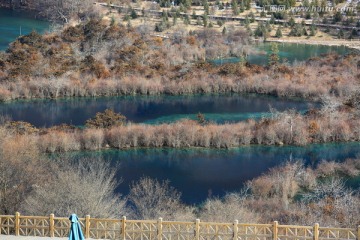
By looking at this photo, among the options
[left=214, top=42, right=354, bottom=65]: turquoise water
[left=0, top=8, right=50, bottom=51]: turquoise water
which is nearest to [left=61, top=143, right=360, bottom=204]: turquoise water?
[left=214, top=42, right=354, bottom=65]: turquoise water

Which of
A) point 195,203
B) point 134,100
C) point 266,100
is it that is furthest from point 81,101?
point 195,203

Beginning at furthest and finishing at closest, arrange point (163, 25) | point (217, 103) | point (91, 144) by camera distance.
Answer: point (163, 25) → point (217, 103) → point (91, 144)

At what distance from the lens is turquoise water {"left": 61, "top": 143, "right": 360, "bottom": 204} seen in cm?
2520

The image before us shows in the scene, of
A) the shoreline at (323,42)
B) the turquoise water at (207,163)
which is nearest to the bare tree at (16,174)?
the turquoise water at (207,163)

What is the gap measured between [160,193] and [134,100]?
17.4 metres

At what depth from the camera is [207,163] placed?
28031 mm

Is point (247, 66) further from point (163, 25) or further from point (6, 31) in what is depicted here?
point (6, 31)

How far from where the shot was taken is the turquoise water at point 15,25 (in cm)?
5509

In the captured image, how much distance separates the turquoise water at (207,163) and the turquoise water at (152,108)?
15.4 ft

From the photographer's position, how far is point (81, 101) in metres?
38.4

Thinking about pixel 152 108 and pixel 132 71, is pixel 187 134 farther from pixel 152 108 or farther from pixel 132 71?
pixel 132 71

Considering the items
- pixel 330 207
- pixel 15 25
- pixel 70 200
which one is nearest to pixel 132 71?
pixel 330 207

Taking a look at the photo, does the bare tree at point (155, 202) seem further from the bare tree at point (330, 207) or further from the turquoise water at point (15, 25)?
the turquoise water at point (15, 25)

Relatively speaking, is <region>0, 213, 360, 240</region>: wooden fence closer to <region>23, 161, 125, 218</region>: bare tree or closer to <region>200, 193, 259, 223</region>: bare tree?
<region>23, 161, 125, 218</region>: bare tree
